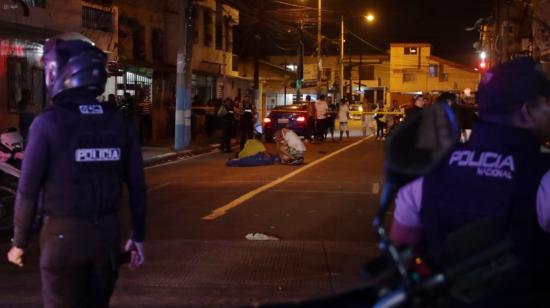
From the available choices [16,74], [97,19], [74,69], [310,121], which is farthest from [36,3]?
[74,69]

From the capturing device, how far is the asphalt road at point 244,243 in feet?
20.9

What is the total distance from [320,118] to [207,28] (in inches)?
467

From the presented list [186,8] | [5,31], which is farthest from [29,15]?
[186,8]

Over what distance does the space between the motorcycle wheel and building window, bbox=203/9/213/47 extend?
26885 mm

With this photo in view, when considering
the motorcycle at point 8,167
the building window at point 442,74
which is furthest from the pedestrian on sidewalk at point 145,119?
the building window at point 442,74

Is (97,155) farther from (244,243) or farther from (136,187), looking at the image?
(244,243)

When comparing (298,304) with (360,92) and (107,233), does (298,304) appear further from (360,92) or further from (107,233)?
(360,92)

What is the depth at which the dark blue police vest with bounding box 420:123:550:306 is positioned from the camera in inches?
104

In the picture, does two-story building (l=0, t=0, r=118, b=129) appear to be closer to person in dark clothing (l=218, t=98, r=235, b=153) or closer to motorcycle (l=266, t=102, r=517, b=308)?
person in dark clothing (l=218, t=98, r=235, b=153)

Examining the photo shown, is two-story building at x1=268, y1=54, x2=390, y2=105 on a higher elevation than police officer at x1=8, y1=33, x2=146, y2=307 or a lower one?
higher

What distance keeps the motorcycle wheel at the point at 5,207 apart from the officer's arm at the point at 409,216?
7.31 meters

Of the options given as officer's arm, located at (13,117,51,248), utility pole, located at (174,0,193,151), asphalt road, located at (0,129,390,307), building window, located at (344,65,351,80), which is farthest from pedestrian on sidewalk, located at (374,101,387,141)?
building window, located at (344,65,351,80)

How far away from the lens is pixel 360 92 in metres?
82.4

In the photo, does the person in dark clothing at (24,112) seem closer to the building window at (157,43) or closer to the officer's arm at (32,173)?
the building window at (157,43)
